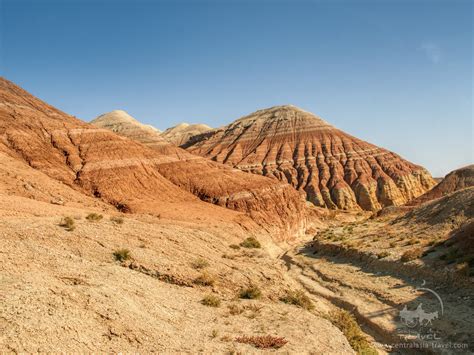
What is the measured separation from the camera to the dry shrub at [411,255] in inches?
1031

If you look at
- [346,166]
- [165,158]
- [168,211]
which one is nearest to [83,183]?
[168,211]

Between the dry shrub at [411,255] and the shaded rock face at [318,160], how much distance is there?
5580 centimetres

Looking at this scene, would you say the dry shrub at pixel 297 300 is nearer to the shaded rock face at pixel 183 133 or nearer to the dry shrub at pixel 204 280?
the dry shrub at pixel 204 280

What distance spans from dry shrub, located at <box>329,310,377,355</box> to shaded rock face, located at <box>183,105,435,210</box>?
6791 centimetres

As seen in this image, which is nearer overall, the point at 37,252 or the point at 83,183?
the point at 37,252

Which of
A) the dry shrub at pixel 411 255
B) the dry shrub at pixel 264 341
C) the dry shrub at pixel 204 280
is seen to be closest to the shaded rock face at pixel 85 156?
the dry shrub at pixel 204 280

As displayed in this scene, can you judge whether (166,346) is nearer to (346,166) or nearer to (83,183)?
(83,183)

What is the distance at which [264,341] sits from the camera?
11539mm

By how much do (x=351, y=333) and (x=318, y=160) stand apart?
8250 centimetres

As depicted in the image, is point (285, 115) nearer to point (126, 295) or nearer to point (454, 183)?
point (454, 183)

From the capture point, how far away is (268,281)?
17.8 metres

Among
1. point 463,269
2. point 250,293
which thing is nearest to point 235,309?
point 250,293

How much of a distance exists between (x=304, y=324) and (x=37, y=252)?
35.3 ft

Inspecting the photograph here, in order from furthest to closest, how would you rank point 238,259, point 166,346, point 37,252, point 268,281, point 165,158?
point 165,158 → point 238,259 → point 268,281 → point 37,252 → point 166,346
